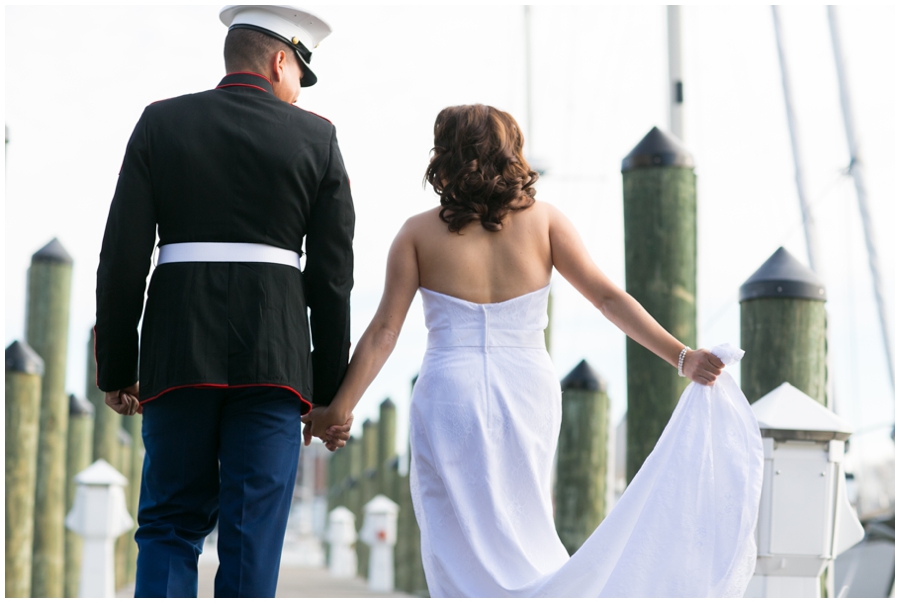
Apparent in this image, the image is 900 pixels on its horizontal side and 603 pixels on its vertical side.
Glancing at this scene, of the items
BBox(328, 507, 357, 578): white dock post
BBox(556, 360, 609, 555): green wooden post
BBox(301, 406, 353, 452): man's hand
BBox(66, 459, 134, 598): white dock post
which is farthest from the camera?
BBox(328, 507, 357, 578): white dock post

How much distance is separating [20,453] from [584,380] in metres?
4.12

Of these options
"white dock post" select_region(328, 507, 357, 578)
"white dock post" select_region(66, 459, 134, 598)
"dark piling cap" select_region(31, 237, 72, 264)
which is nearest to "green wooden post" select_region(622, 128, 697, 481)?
"white dock post" select_region(66, 459, 134, 598)

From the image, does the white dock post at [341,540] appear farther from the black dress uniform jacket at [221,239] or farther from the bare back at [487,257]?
the black dress uniform jacket at [221,239]

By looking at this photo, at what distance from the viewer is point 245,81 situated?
3713 mm

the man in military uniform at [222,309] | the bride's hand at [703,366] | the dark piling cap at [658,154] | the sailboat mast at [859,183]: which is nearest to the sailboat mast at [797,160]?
the sailboat mast at [859,183]

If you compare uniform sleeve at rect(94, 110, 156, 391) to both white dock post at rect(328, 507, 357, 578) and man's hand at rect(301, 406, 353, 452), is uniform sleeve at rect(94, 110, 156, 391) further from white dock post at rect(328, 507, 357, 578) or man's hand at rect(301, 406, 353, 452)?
white dock post at rect(328, 507, 357, 578)

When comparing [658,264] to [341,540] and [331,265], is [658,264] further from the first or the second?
[341,540]

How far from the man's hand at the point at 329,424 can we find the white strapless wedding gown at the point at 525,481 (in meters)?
0.23

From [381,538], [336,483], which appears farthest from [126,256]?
[336,483]

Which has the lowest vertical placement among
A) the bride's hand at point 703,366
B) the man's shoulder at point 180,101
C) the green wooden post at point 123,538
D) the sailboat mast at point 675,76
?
the green wooden post at point 123,538

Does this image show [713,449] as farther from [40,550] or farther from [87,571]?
[40,550]

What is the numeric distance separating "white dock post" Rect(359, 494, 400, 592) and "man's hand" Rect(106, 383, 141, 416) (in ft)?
50.6

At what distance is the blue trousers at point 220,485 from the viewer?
3424 mm

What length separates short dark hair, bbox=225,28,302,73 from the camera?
377cm
